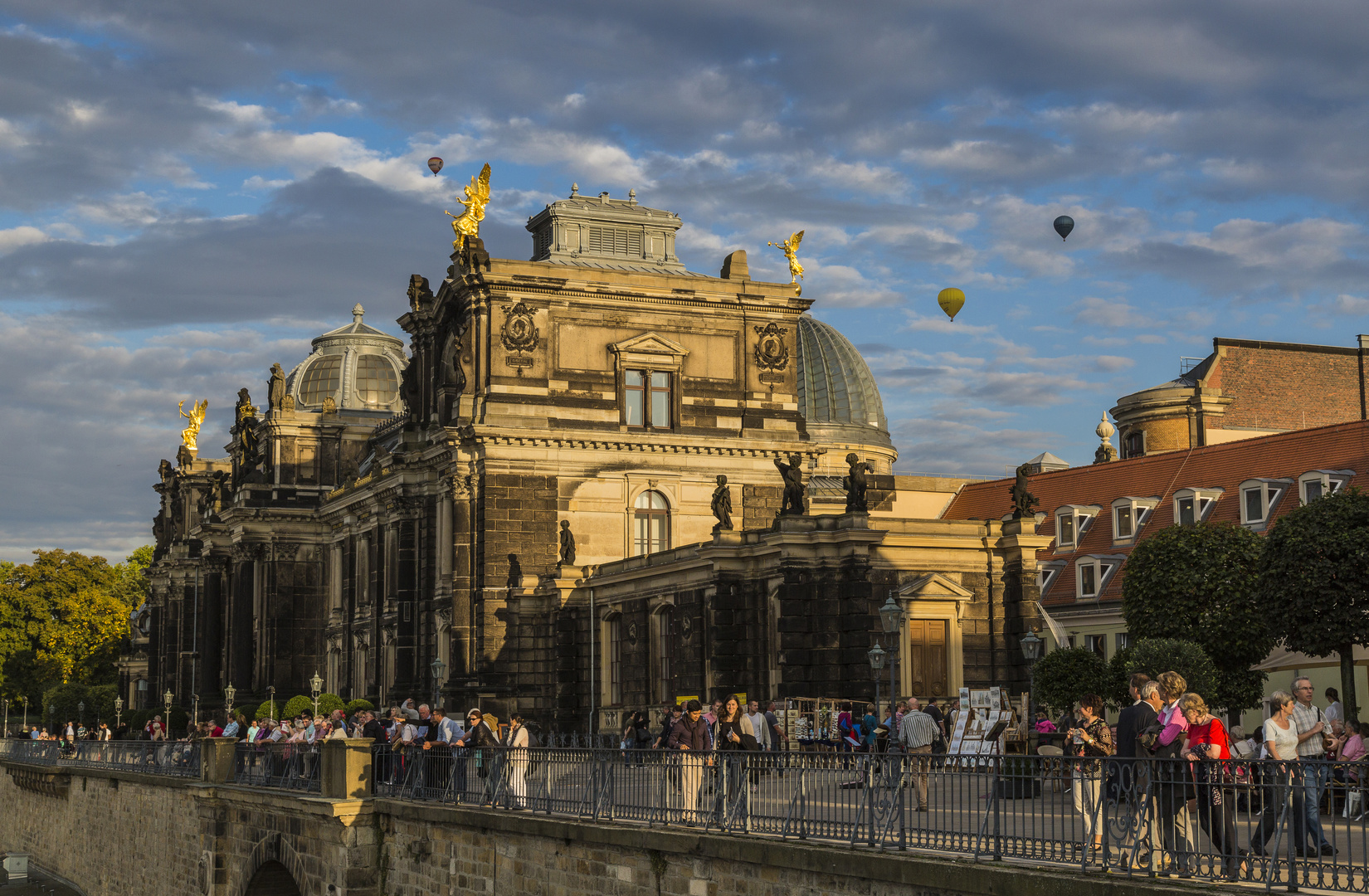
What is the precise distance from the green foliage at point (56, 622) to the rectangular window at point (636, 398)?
69926mm

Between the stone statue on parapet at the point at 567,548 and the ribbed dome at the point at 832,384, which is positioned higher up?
the ribbed dome at the point at 832,384

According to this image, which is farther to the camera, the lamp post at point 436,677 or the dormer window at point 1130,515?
the lamp post at point 436,677

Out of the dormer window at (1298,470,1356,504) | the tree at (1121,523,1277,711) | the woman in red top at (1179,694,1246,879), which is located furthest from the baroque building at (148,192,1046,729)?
the woman in red top at (1179,694,1246,879)

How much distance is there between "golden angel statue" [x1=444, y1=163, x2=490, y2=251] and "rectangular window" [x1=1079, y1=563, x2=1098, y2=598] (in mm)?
22241

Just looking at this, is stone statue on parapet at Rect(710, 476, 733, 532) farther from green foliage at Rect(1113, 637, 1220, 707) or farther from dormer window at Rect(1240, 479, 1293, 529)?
green foliage at Rect(1113, 637, 1220, 707)

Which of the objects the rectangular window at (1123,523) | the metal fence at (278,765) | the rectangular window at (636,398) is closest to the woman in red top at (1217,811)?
the metal fence at (278,765)

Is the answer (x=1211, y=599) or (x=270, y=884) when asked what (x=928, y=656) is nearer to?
(x=1211, y=599)

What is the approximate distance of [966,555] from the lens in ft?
139

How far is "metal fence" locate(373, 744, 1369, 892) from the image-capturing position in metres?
12.2

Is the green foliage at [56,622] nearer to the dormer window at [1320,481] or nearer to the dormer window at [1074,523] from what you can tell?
the dormer window at [1074,523]

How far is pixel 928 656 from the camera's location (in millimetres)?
41625

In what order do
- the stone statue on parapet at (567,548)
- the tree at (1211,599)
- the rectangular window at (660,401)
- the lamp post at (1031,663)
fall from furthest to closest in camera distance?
the rectangular window at (660,401) → the stone statue on parapet at (567,548) → the lamp post at (1031,663) → the tree at (1211,599)

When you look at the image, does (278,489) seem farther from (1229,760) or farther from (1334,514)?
(1229,760)

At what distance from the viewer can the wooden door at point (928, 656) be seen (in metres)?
41.2
